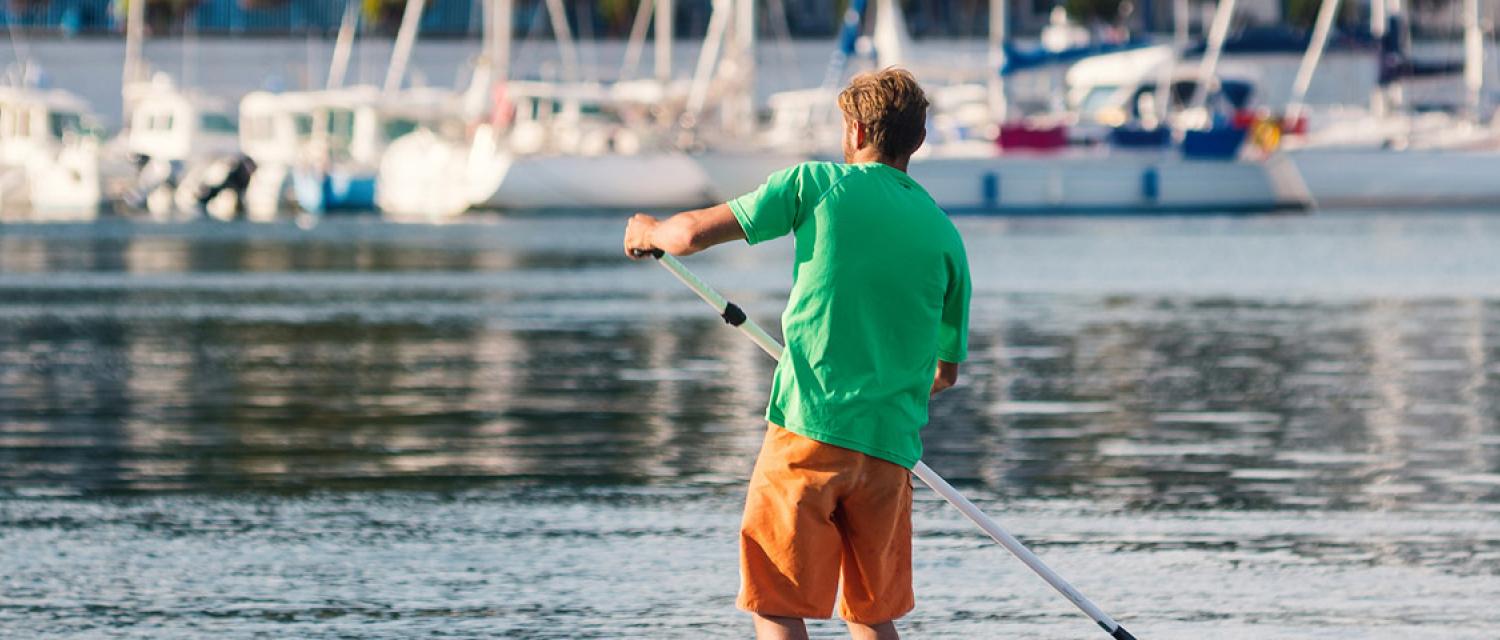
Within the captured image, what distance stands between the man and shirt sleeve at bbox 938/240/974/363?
0.05 m

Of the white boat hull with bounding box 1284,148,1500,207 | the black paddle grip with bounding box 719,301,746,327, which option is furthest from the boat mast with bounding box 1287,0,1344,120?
the black paddle grip with bounding box 719,301,746,327

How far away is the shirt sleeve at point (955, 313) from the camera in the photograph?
6062 mm

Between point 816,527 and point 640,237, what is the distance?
0.73m

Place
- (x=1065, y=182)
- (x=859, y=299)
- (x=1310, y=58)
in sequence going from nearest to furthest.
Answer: (x=859, y=299), (x=1065, y=182), (x=1310, y=58)

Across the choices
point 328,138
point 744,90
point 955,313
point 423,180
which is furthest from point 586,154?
point 955,313

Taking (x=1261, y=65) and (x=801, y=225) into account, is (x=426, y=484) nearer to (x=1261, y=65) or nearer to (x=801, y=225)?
(x=801, y=225)

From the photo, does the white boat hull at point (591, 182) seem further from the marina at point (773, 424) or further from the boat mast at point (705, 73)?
the marina at point (773, 424)

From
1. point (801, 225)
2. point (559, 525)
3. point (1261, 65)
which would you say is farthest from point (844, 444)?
point (1261, 65)

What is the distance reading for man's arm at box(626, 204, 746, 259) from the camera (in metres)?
5.83

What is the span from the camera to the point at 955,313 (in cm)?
617

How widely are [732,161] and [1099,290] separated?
27.1m

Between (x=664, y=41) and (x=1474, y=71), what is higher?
(x=664, y=41)

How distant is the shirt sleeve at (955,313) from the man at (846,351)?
48mm

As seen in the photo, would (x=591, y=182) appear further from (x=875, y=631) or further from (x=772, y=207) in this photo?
(x=772, y=207)
